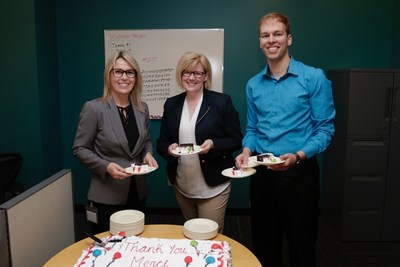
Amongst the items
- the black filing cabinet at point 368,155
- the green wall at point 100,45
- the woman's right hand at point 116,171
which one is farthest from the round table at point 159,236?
the green wall at point 100,45

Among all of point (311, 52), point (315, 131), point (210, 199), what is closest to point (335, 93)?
point (311, 52)

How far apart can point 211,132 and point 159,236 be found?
825 millimetres

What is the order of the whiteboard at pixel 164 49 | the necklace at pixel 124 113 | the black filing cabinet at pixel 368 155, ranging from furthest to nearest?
the whiteboard at pixel 164 49
the black filing cabinet at pixel 368 155
the necklace at pixel 124 113

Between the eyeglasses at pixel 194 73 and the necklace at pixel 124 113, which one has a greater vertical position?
the eyeglasses at pixel 194 73

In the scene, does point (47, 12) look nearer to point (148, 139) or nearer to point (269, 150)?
point (148, 139)

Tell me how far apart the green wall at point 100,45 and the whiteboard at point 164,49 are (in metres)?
0.09

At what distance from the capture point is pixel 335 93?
365 centimetres

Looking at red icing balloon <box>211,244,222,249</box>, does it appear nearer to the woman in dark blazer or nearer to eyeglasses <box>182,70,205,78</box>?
A: the woman in dark blazer

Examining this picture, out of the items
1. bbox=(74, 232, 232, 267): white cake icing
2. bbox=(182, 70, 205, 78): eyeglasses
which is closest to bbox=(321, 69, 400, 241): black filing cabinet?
bbox=(182, 70, 205, 78): eyeglasses

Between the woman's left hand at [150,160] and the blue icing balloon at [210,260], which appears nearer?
the blue icing balloon at [210,260]

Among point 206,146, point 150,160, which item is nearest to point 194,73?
point 206,146

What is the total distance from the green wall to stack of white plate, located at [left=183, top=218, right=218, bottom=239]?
2.41m

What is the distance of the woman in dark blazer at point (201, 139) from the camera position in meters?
2.26

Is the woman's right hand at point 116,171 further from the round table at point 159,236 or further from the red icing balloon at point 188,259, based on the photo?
the red icing balloon at point 188,259
